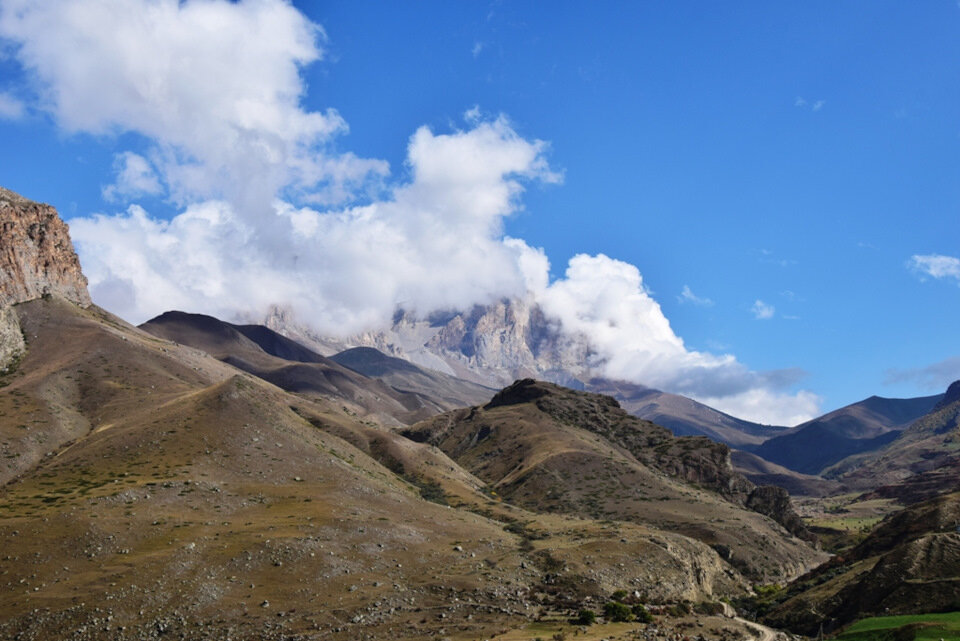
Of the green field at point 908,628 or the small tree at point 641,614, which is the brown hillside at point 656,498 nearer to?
the small tree at point 641,614

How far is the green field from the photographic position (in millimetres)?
50562

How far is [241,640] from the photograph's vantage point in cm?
6025

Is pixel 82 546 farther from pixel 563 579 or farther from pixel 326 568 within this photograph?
pixel 563 579

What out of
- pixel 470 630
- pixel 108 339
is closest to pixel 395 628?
pixel 470 630

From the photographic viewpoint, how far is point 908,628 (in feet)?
175

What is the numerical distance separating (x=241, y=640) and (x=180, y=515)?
32.8m

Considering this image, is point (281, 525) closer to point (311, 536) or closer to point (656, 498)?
point (311, 536)

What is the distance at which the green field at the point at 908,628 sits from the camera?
1991 inches

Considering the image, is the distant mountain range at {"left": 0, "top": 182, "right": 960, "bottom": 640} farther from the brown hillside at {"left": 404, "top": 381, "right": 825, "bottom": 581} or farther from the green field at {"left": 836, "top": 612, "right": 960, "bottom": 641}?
the green field at {"left": 836, "top": 612, "right": 960, "bottom": 641}

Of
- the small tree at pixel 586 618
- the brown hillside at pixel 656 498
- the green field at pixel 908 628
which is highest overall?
the brown hillside at pixel 656 498

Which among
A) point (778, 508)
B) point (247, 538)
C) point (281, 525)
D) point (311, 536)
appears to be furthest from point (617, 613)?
point (778, 508)

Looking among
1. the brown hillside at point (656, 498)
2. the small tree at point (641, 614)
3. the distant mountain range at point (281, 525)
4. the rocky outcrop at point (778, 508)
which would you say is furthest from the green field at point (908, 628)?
the rocky outcrop at point (778, 508)

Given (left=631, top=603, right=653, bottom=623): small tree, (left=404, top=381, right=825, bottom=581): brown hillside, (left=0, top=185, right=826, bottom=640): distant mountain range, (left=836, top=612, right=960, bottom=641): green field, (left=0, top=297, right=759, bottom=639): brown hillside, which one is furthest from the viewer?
(left=404, top=381, right=825, bottom=581): brown hillside

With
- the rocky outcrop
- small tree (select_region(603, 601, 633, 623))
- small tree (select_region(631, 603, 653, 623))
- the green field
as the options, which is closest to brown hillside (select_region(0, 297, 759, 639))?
small tree (select_region(603, 601, 633, 623))
